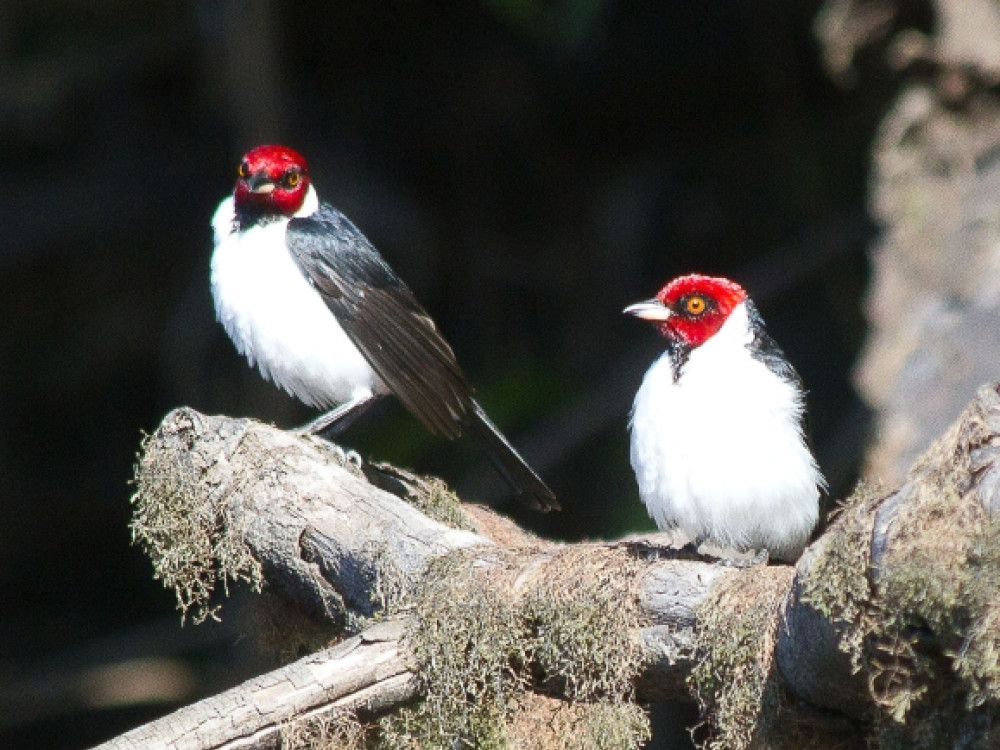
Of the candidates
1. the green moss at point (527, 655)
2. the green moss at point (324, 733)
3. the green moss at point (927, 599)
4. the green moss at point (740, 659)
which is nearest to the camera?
the green moss at point (927, 599)

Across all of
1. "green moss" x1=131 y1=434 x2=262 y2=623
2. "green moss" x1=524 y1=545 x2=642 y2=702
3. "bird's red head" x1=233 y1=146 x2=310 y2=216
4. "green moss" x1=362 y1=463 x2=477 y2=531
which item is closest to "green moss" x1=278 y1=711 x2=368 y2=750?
"green moss" x1=524 y1=545 x2=642 y2=702

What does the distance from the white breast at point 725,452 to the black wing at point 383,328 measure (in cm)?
121

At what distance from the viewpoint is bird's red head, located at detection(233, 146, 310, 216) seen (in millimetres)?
5414

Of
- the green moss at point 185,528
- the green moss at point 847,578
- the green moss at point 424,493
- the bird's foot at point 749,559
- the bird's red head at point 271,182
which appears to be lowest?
the bird's foot at point 749,559

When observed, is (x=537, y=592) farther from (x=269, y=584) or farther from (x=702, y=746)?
(x=269, y=584)

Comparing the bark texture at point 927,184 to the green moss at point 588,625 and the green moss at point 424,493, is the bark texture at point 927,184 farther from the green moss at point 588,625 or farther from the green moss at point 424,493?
the green moss at point 588,625

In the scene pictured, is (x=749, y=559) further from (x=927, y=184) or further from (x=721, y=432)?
(x=927, y=184)

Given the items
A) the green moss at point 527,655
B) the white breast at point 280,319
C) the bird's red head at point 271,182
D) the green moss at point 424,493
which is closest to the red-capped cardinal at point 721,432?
the green moss at point 527,655

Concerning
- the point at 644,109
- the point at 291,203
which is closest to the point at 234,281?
the point at 291,203

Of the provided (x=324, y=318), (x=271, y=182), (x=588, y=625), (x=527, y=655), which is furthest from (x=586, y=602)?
(x=271, y=182)

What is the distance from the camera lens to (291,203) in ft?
18.2

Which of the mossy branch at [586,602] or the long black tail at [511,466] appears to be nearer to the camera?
the mossy branch at [586,602]

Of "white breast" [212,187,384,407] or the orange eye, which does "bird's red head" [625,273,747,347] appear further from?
"white breast" [212,187,384,407]

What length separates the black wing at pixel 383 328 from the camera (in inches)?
209
